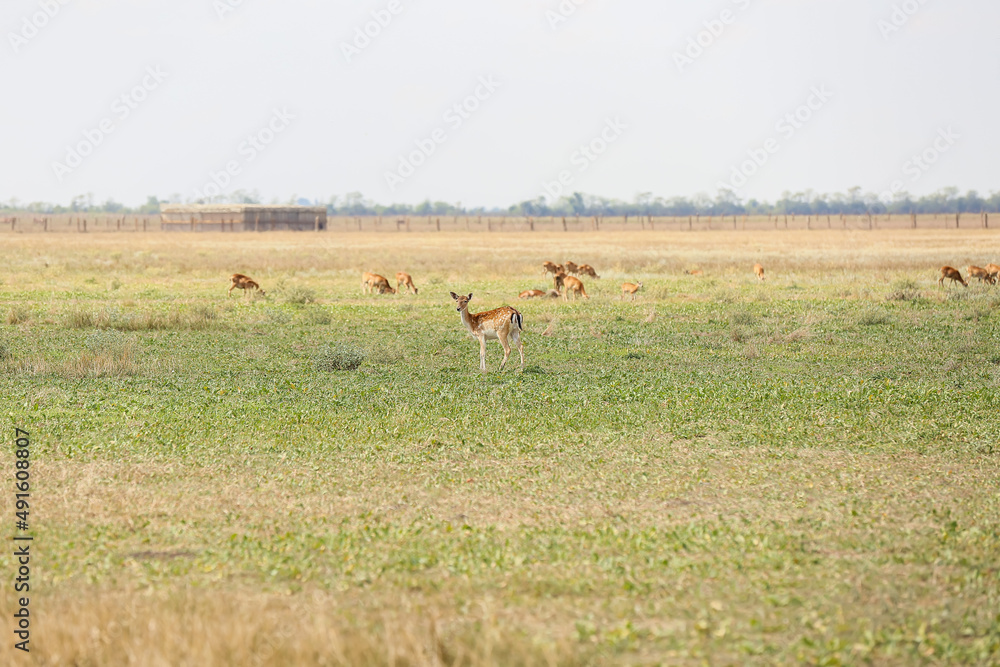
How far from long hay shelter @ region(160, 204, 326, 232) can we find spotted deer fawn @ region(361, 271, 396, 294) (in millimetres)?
69209

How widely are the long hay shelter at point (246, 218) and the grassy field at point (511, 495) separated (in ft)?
263

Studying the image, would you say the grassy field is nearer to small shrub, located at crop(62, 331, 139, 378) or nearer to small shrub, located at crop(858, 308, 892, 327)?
small shrub, located at crop(62, 331, 139, 378)

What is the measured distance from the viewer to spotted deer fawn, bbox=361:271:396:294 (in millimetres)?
33688

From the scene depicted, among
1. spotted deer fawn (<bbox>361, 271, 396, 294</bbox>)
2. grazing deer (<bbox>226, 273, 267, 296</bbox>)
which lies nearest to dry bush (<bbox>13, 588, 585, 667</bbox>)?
grazing deer (<bbox>226, 273, 267, 296</bbox>)

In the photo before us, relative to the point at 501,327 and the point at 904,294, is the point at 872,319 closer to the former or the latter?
the point at 904,294

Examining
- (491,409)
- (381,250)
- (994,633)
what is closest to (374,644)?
(994,633)

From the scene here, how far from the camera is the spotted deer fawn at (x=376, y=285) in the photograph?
3369cm

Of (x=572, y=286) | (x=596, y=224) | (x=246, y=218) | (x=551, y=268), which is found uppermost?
(x=246, y=218)

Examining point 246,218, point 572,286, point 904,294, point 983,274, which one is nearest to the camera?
point 904,294

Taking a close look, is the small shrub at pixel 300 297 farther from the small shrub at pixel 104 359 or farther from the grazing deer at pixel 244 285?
the small shrub at pixel 104 359

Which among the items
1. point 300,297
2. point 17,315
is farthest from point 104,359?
point 300,297

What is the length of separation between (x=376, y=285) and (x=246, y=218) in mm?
71227

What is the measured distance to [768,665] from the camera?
6023mm

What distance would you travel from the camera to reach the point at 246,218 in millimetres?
101625
